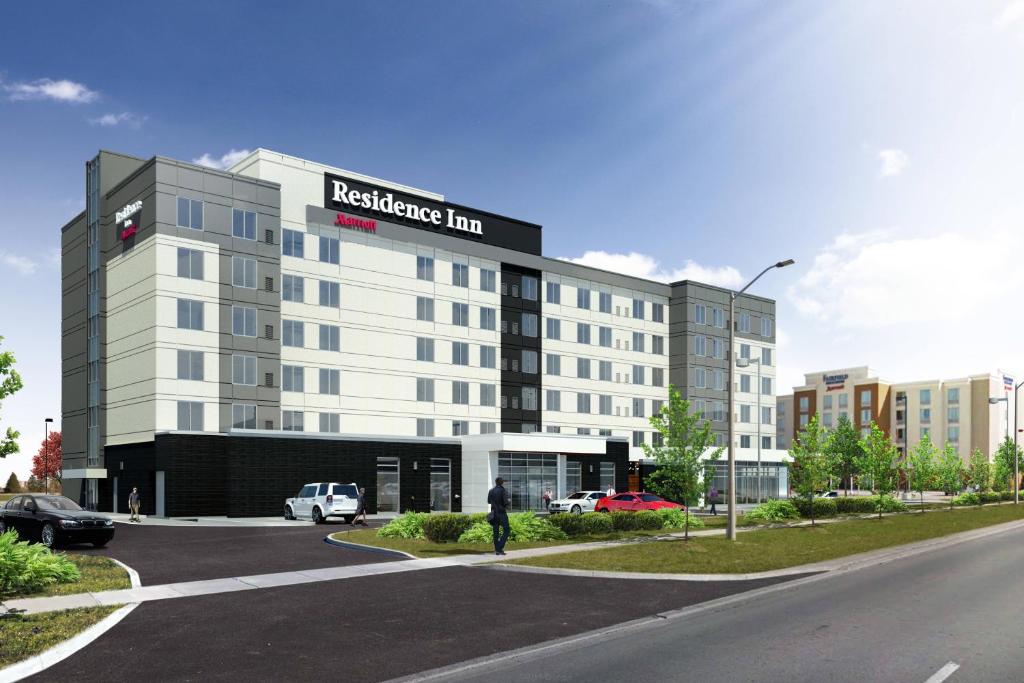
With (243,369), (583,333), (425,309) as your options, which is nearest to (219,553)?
(243,369)

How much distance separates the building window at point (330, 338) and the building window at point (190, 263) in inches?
336

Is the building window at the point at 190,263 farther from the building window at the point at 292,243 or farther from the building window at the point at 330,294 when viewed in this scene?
the building window at the point at 330,294

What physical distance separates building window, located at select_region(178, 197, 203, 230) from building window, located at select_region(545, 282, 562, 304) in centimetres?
2816

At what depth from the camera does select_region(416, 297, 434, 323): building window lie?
5784 centimetres

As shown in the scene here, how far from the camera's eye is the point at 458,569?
64.0 feet

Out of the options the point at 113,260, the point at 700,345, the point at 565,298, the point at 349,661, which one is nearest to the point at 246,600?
the point at 349,661

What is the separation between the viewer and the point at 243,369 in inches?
1940

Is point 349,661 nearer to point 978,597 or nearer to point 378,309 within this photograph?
point 978,597

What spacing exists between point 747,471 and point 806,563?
59.9m

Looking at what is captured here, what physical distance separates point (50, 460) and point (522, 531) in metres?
98.6

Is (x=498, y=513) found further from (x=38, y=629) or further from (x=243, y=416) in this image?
(x=243, y=416)

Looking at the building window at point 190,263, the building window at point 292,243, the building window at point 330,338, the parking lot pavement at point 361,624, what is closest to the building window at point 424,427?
the building window at point 330,338

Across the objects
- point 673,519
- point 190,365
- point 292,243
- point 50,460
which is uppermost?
point 292,243

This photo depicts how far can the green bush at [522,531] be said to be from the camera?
84.2ft
